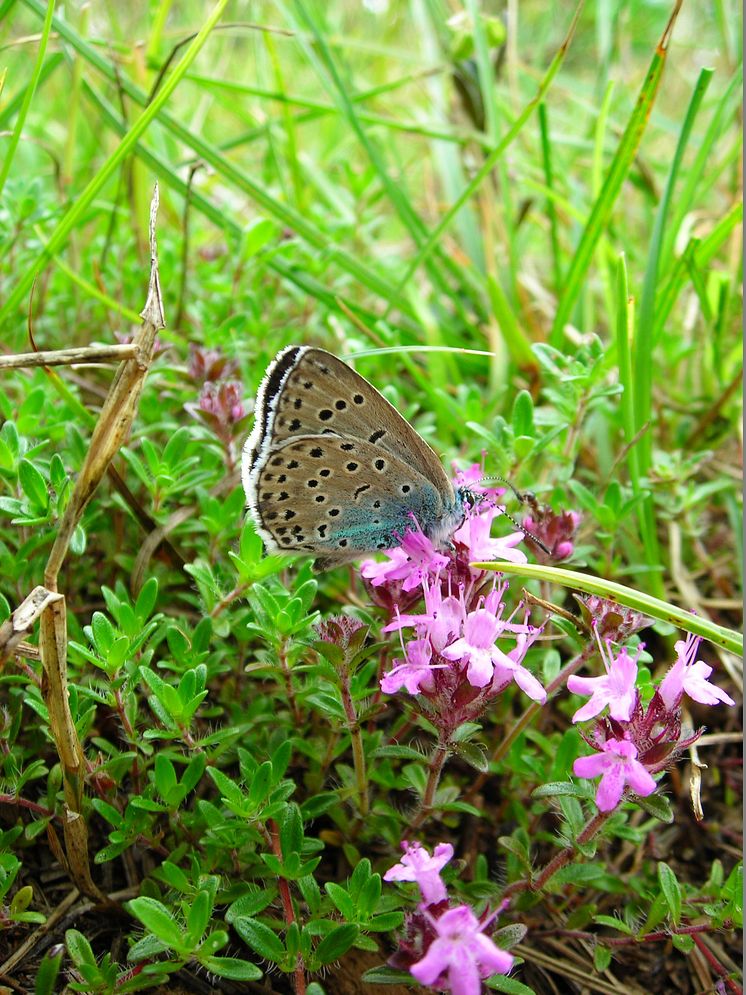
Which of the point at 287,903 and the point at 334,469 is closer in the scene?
the point at 287,903

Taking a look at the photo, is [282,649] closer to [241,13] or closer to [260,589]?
[260,589]

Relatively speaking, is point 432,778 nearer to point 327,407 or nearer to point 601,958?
point 601,958

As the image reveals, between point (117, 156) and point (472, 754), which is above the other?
point (117, 156)

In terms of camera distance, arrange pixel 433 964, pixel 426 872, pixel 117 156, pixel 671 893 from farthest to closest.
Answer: pixel 117 156, pixel 671 893, pixel 426 872, pixel 433 964

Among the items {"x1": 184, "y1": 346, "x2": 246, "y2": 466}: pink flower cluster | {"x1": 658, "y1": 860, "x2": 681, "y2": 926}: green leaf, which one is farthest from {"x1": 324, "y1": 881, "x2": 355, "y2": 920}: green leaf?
{"x1": 184, "y1": 346, "x2": 246, "y2": 466}: pink flower cluster

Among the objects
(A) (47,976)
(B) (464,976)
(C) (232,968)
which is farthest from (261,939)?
(B) (464,976)

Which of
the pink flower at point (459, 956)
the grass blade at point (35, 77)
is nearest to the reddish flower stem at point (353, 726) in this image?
the pink flower at point (459, 956)

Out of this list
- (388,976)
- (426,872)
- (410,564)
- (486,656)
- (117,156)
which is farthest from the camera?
(117,156)

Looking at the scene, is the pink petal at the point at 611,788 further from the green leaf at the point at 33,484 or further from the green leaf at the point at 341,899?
the green leaf at the point at 33,484
